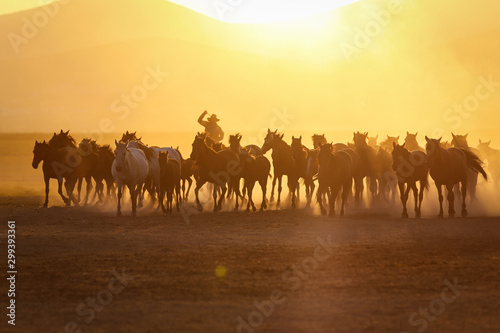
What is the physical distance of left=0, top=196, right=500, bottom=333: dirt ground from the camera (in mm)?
10430

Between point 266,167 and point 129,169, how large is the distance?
5.08 metres

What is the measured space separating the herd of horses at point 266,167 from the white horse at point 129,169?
0.09 feet

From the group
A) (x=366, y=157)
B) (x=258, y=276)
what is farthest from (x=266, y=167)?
(x=258, y=276)

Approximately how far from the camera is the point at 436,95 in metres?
138

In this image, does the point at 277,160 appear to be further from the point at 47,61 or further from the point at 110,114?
the point at 47,61

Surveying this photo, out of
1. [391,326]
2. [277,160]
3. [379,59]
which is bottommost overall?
[391,326]

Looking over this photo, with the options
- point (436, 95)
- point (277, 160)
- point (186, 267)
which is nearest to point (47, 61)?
point (436, 95)

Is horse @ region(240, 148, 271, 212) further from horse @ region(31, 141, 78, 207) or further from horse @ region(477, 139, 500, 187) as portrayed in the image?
horse @ region(477, 139, 500, 187)

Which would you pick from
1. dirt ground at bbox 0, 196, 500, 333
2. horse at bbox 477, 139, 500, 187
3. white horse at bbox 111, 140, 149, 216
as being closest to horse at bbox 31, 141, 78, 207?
white horse at bbox 111, 140, 149, 216

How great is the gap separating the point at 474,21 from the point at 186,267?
592 ft

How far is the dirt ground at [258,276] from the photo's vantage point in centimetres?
1043

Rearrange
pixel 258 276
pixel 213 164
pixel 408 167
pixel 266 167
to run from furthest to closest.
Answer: pixel 266 167 < pixel 213 164 < pixel 408 167 < pixel 258 276

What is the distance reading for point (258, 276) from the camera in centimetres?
1350

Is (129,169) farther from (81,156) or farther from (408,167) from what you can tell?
(408,167)
